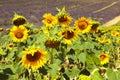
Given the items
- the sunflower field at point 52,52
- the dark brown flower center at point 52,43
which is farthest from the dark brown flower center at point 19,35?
the dark brown flower center at point 52,43

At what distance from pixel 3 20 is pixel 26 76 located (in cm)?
3067

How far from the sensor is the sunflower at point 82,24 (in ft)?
18.3

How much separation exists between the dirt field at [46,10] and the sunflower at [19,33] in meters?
26.3

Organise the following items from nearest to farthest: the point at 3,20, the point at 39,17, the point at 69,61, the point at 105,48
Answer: the point at 69,61, the point at 105,48, the point at 3,20, the point at 39,17

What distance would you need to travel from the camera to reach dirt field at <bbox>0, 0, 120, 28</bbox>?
1492 inches

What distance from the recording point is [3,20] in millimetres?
34156

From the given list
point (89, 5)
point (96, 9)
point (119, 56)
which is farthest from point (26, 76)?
→ point (89, 5)

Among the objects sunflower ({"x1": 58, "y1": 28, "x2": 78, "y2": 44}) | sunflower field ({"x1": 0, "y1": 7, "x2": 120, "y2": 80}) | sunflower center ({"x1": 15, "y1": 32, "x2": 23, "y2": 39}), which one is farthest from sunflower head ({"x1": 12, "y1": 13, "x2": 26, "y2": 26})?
sunflower ({"x1": 58, "y1": 28, "x2": 78, "y2": 44})

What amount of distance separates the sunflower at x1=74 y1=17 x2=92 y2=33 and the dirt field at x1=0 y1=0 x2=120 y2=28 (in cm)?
2619

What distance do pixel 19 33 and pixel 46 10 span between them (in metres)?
39.6

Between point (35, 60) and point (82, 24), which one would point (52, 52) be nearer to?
point (35, 60)

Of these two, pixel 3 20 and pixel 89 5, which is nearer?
pixel 3 20

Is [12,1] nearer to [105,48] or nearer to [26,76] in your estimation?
[105,48]

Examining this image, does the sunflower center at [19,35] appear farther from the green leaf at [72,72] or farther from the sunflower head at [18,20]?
the green leaf at [72,72]
